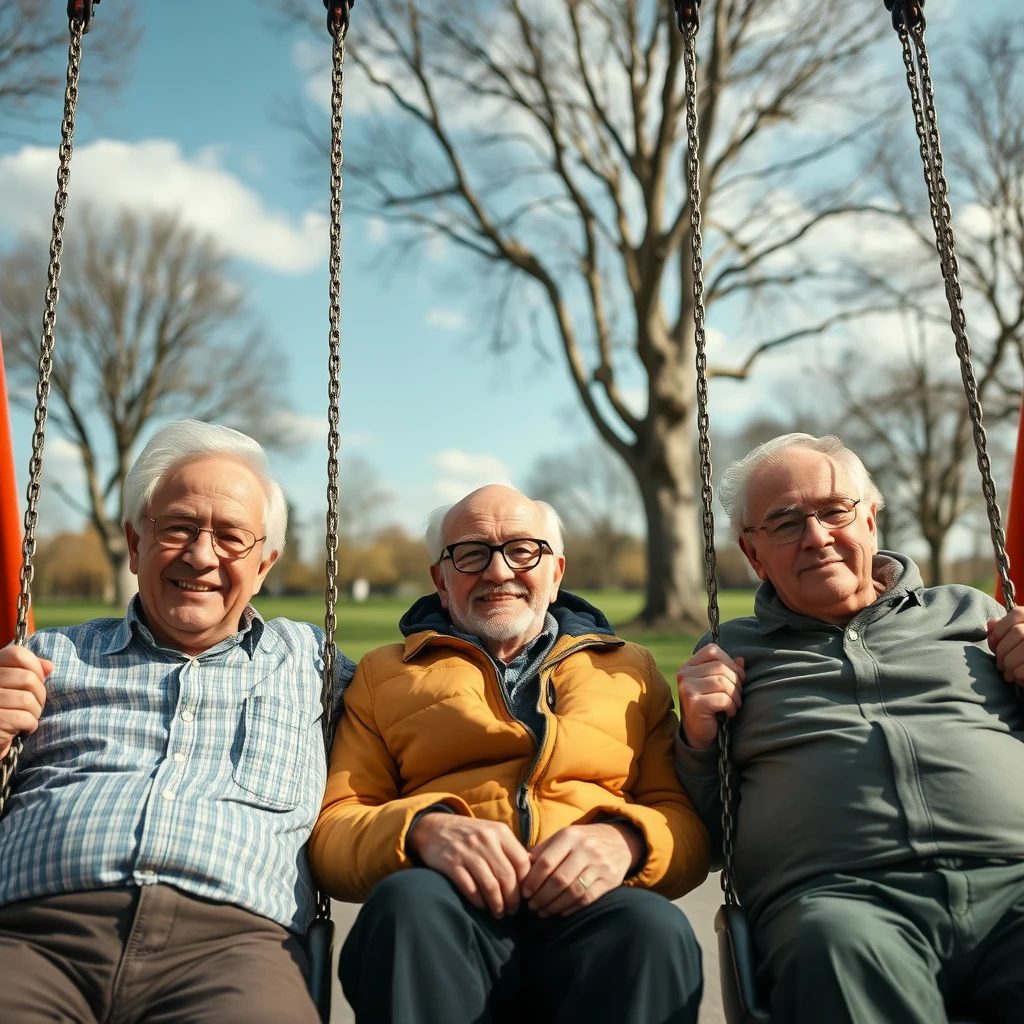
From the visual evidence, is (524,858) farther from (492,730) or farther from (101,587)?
(101,587)

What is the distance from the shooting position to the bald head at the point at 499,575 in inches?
106

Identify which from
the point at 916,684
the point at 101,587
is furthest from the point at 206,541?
the point at 101,587

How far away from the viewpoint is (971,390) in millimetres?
2568

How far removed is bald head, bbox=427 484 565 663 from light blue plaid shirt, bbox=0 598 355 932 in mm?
434

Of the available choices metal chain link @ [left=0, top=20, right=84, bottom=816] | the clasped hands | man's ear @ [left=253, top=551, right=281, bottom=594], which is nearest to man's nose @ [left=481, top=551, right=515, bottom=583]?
man's ear @ [left=253, top=551, right=281, bottom=594]

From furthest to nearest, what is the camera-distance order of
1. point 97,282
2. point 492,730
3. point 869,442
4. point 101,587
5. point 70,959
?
point 101,587
point 869,442
point 97,282
point 492,730
point 70,959

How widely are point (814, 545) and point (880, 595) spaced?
0.81 ft

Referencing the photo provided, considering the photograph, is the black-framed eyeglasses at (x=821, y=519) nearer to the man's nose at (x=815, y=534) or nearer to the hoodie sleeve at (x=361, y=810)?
the man's nose at (x=815, y=534)

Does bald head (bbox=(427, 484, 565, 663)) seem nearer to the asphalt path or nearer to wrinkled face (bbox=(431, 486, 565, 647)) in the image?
wrinkled face (bbox=(431, 486, 565, 647))

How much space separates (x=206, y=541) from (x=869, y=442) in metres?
20.0

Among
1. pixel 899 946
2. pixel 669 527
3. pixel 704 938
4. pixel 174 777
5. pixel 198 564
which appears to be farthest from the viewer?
pixel 669 527

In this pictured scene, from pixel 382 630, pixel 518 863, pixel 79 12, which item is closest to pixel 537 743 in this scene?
pixel 518 863

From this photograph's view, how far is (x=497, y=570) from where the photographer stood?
271 centimetres

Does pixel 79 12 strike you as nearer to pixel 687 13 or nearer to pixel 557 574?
pixel 687 13
